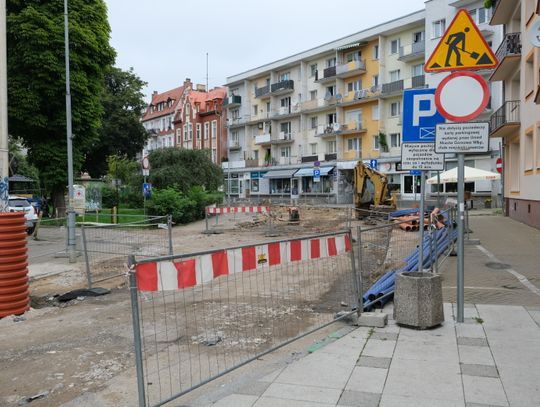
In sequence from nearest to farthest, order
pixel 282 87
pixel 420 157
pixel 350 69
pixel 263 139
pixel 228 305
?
pixel 420 157 → pixel 228 305 → pixel 350 69 → pixel 282 87 → pixel 263 139

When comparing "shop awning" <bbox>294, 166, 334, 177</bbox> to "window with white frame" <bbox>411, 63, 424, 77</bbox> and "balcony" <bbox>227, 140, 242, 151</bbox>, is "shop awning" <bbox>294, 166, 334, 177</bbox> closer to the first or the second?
"window with white frame" <bbox>411, 63, 424, 77</bbox>

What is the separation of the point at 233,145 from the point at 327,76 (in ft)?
64.2

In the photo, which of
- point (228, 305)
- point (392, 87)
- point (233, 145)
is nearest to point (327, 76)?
point (392, 87)

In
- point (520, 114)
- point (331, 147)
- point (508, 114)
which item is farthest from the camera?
point (331, 147)

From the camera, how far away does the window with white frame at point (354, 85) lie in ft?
164

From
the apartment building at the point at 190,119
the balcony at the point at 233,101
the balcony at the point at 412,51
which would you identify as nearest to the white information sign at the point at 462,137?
the balcony at the point at 412,51

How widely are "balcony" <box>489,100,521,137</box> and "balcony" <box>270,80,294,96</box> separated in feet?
114

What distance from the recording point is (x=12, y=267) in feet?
24.4

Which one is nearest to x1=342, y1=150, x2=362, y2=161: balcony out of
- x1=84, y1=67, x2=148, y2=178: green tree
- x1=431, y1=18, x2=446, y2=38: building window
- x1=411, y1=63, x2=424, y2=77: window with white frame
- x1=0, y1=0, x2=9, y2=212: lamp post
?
x1=411, y1=63, x2=424, y2=77: window with white frame

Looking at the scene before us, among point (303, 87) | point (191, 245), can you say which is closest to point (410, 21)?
point (303, 87)

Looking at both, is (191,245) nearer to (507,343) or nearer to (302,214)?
(302,214)

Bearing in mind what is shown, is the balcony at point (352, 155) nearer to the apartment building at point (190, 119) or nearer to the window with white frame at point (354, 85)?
the window with white frame at point (354, 85)

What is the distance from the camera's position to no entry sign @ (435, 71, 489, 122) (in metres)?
5.71

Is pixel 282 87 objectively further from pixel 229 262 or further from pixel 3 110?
pixel 229 262
